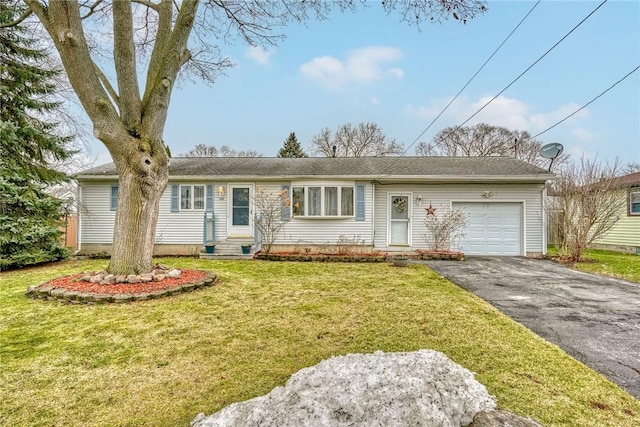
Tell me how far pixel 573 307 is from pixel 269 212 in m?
8.00

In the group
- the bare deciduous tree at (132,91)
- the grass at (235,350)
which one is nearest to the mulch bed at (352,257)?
the grass at (235,350)

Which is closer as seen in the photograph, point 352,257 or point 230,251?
point 352,257

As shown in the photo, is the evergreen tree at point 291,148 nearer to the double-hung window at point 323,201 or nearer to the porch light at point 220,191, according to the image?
the porch light at point 220,191

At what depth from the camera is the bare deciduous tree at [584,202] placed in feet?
30.0

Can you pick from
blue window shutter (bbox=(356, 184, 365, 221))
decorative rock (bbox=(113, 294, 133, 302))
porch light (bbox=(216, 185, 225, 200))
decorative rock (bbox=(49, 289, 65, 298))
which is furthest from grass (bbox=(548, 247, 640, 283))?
decorative rock (bbox=(49, 289, 65, 298))

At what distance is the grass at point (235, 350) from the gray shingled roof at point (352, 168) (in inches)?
215

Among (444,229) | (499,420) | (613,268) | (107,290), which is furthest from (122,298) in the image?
(613,268)

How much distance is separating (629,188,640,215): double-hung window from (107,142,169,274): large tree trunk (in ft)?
55.3

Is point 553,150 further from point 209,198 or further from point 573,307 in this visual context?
point 209,198

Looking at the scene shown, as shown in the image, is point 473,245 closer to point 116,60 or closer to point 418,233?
point 418,233

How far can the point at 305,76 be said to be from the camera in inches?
509

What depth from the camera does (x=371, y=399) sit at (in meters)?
1.67

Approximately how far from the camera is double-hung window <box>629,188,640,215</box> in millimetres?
12109

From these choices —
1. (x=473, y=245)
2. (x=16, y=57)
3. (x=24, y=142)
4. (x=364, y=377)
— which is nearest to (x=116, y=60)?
(x=24, y=142)
